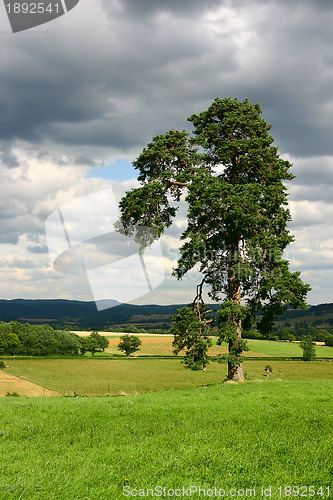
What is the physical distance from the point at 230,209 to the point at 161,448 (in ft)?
60.4

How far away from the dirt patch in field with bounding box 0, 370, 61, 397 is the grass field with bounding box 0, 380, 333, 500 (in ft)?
119

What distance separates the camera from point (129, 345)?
110875 millimetres

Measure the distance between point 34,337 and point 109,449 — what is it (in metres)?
101

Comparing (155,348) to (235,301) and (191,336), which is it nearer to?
(191,336)

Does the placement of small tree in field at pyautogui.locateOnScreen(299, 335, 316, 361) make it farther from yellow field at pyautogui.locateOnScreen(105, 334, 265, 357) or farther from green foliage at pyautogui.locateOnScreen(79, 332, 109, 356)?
green foliage at pyautogui.locateOnScreen(79, 332, 109, 356)

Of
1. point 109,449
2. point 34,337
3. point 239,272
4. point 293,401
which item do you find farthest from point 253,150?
point 34,337

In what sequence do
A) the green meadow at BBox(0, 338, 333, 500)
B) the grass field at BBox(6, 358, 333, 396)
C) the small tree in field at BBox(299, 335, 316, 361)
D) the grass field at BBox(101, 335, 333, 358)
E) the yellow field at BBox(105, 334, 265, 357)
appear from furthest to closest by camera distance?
the grass field at BBox(101, 335, 333, 358) → the yellow field at BBox(105, 334, 265, 357) → the small tree in field at BBox(299, 335, 316, 361) → the grass field at BBox(6, 358, 333, 396) → the green meadow at BBox(0, 338, 333, 500)

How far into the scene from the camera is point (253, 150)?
2856cm

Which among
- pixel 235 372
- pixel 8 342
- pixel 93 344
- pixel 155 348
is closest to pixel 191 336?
pixel 235 372

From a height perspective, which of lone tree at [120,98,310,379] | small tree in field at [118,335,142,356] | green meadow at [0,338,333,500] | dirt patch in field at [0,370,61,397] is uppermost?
lone tree at [120,98,310,379]

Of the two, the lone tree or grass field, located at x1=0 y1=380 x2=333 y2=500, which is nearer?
grass field, located at x1=0 y1=380 x2=333 y2=500

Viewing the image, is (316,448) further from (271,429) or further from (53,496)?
(53,496)

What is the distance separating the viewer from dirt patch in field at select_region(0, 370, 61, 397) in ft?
160

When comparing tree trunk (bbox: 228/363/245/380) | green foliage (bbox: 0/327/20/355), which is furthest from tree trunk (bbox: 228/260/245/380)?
green foliage (bbox: 0/327/20/355)
